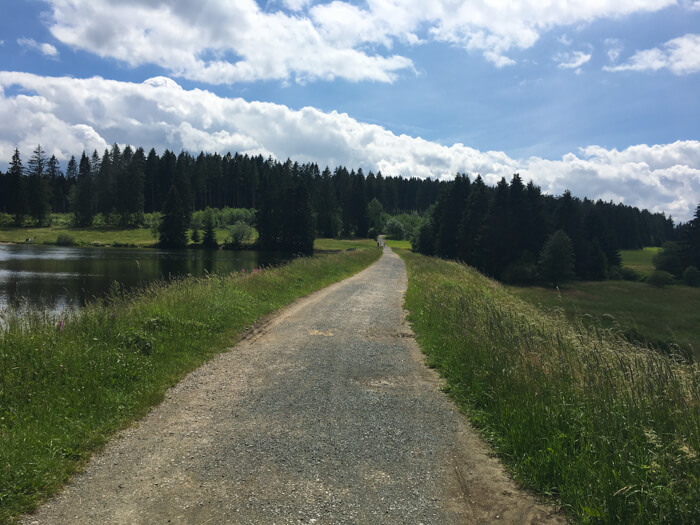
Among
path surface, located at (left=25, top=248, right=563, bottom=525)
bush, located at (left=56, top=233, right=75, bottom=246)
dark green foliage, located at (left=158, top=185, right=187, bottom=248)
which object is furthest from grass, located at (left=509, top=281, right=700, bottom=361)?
bush, located at (left=56, top=233, right=75, bottom=246)

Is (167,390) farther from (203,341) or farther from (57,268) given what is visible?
(57,268)

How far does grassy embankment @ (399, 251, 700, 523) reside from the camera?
357cm

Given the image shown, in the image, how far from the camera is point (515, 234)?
198 feet

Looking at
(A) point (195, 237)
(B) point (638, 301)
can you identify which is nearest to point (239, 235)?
(A) point (195, 237)

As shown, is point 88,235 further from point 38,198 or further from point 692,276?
point 692,276

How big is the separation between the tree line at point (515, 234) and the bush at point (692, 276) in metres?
10.4

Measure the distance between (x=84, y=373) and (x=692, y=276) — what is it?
87909 millimetres

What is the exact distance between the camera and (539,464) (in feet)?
14.4

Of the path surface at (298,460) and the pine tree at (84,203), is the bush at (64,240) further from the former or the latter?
the path surface at (298,460)

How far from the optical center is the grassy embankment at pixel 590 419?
3.57 metres

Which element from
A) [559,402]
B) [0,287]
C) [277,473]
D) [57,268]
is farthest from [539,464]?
[57,268]

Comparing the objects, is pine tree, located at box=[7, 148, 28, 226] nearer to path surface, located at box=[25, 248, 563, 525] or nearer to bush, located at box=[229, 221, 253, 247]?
bush, located at box=[229, 221, 253, 247]

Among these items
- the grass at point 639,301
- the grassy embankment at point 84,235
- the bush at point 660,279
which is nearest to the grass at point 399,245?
the grassy embankment at point 84,235

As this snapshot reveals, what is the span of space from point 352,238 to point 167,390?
361 feet
